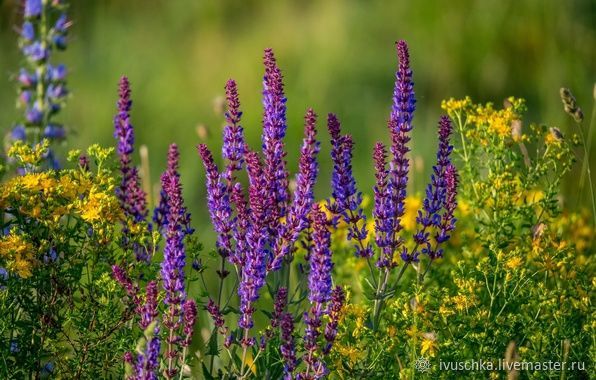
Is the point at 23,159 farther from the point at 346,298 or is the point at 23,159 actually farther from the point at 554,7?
the point at 554,7

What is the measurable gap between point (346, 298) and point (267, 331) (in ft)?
0.79

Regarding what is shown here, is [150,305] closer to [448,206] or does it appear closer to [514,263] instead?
[448,206]

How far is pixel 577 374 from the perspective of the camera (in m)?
2.98

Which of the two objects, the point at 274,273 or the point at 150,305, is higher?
the point at 274,273

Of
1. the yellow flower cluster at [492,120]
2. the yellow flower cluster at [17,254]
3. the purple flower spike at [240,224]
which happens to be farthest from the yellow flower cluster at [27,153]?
the yellow flower cluster at [492,120]

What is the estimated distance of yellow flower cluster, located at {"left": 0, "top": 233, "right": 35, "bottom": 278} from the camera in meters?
2.52

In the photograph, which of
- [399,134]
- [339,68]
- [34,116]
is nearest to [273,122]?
[399,134]

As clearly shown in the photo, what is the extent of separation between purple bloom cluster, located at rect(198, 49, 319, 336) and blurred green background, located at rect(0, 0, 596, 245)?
3450mm

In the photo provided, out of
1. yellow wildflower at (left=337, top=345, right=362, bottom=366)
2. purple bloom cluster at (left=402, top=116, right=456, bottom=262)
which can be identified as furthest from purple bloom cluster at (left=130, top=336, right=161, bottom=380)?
purple bloom cluster at (left=402, top=116, right=456, bottom=262)

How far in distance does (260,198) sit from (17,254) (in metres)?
0.61

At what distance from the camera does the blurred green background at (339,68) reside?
7148 millimetres

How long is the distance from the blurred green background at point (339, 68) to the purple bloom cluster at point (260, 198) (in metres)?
3.45

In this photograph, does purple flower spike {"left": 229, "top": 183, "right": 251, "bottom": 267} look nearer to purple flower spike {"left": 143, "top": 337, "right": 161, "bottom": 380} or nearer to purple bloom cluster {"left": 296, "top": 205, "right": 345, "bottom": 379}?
purple bloom cluster {"left": 296, "top": 205, "right": 345, "bottom": 379}

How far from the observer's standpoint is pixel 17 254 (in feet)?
8.36
